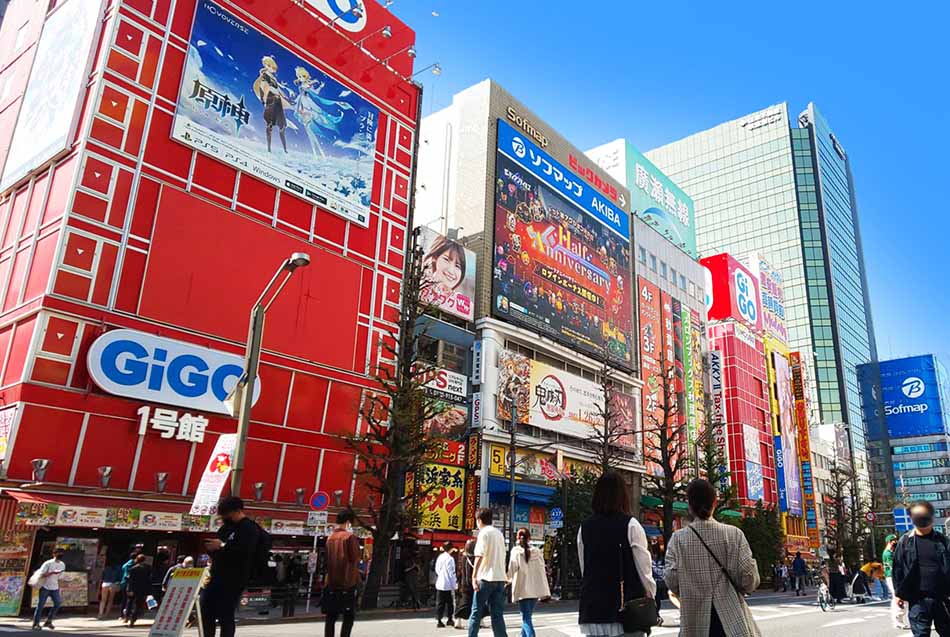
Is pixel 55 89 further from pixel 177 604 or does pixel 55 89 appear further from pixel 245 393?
pixel 177 604

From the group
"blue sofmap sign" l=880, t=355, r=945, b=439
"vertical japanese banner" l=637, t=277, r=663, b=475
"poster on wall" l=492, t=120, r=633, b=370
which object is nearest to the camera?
"poster on wall" l=492, t=120, r=633, b=370

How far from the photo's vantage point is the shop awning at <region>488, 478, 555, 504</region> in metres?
29.8

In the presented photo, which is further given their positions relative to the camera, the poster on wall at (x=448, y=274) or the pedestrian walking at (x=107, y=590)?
the poster on wall at (x=448, y=274)

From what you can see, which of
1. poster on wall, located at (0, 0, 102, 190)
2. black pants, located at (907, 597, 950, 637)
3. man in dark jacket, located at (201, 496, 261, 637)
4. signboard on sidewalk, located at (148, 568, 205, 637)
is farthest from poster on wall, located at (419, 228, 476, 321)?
black pants, located at (907, 597, 950, 637)

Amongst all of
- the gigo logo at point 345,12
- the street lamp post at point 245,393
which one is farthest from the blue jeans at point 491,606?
the gigo logo at point 345,12

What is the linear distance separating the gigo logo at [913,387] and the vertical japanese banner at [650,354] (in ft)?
247

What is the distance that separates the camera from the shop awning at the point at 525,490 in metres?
29.8

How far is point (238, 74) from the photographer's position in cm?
2248

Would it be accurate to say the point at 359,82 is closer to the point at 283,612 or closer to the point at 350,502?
the point at 350,502

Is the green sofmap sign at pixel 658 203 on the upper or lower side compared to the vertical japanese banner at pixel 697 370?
upper

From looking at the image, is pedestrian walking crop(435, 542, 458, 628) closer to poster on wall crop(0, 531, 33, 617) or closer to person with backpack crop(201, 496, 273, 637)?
person with backpack crop(201, 496, 273, 637)

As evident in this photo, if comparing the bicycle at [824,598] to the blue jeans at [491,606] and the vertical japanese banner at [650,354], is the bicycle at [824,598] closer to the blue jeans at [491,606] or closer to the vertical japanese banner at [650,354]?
the blue jeans at [491,606]

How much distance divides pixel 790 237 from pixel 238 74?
92811 millimetres

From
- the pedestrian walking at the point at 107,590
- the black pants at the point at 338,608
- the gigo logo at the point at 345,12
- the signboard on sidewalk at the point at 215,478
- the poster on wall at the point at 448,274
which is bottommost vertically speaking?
the pedestrian walking at the point at 107,590
